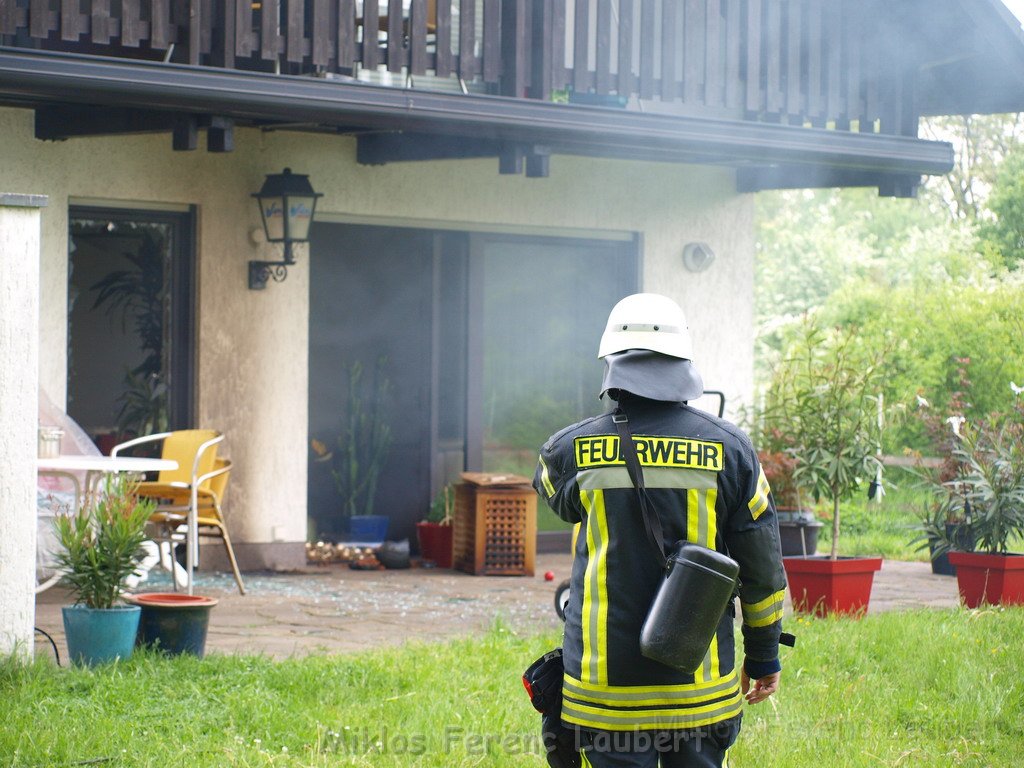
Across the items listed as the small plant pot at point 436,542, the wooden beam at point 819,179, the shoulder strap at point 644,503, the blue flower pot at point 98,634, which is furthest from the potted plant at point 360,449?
the shoulder strap at point 644,503

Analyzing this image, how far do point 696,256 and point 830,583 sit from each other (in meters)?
3.89

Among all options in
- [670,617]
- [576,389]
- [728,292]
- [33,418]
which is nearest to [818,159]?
[728,292]

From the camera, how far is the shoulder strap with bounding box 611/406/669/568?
3090 millimetres

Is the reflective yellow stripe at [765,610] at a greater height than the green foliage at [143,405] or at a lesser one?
lesser

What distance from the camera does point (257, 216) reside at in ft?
29.0

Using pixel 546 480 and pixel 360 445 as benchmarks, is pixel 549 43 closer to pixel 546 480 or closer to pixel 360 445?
pixel 360 445

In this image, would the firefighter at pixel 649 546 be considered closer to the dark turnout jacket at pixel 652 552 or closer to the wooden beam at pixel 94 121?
the dark turnout jacket at pixel 652 552

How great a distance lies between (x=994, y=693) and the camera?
5586mm

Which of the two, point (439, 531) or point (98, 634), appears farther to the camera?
point (439, 531)

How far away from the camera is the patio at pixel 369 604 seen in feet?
21.5

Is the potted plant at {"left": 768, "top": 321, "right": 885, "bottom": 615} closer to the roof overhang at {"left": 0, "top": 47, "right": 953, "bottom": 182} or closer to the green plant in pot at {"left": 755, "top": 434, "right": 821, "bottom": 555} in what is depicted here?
the green plant in pot at {"left": 755, "top": 434, "right": 821, "bottom": 555}

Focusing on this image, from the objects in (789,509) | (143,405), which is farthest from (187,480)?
(789,509)

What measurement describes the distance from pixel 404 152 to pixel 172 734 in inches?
194

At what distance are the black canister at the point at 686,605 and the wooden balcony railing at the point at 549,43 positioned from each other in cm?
494
